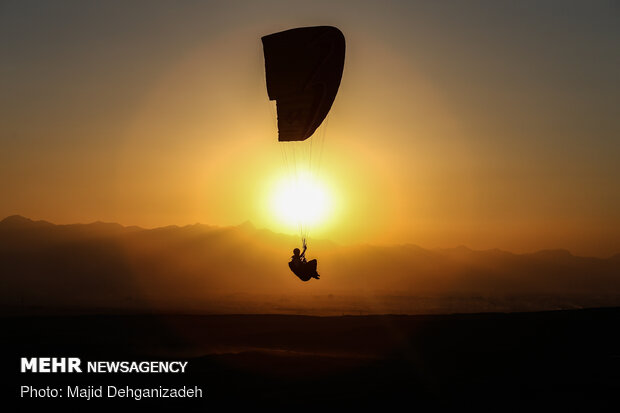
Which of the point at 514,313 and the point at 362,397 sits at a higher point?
the point at 514,313

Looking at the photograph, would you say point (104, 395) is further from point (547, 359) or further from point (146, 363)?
point (547, 359)

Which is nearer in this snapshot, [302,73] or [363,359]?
[302,73]

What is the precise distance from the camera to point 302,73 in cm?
2641

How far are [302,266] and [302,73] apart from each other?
313 inches

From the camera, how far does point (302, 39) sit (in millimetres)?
26047

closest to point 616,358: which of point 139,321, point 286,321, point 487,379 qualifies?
point 487,379

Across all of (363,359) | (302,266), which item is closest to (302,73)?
(302,266)

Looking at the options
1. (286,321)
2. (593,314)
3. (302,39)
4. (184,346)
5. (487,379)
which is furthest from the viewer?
(286,321)

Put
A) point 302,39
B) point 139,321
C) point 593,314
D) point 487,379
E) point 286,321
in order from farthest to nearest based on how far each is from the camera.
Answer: point 139,321
point 286,321
point 593,314
point 487,379
point 302,39

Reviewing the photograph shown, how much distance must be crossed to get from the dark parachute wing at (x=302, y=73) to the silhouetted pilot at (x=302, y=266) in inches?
199

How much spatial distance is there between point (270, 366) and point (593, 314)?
35.2 metres

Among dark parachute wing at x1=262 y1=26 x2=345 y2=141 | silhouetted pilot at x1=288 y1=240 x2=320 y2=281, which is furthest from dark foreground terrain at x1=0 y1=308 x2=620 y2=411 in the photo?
→ dark parachute wing at x1=262 y1=26 x2=345 y2=141

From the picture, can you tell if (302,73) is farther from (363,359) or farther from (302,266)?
(363,359)

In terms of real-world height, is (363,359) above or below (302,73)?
below
